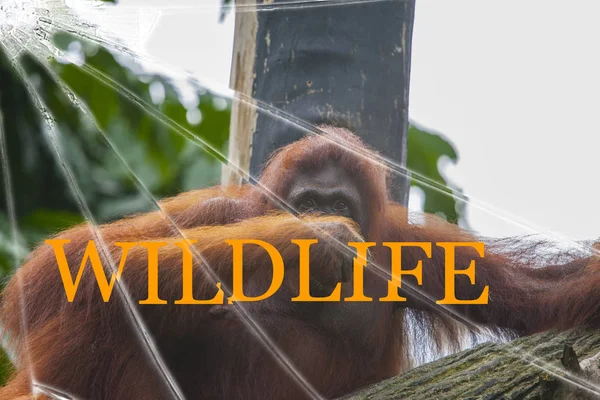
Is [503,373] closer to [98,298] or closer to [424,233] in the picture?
[424,233]

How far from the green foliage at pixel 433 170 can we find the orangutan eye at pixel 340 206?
0.73 feet

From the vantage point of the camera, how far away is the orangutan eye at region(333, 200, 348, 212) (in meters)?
2.29

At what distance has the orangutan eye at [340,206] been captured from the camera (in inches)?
90.0

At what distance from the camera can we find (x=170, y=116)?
60.7 inches

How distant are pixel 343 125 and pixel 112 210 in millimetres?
953

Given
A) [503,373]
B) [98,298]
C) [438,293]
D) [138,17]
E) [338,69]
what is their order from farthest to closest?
[438,293], [338,69], [98,298], [503,373], [138,17]

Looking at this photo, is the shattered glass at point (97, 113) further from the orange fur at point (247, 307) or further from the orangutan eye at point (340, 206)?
the orangutan eye at point (340, 206)

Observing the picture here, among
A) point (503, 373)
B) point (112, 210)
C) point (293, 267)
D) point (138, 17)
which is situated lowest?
point (503, 373)

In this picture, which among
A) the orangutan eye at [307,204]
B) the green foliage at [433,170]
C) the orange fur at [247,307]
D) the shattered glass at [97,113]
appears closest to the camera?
the shattered glass at [97,113]

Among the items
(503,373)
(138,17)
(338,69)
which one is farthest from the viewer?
(338,69)

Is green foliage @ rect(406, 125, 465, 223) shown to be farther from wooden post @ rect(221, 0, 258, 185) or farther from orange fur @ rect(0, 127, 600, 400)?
wooden post @ rect(221, 0, 258, 185)

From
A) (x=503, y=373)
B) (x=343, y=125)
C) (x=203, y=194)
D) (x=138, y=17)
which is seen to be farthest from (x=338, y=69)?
(x=503, y=373)

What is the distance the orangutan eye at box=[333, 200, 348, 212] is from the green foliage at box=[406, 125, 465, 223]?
22 cm

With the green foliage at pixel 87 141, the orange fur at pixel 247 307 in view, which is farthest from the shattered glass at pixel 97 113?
the orange fur at pixel 247 307
